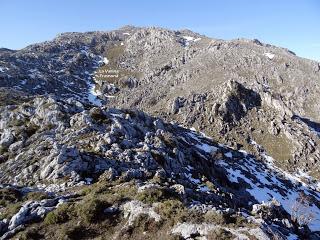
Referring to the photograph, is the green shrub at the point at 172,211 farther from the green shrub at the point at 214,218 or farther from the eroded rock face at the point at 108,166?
the green shrub at the point at 214,218

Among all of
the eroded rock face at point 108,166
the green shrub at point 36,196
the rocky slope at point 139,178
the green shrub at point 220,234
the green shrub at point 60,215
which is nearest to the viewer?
the green shrub at point 220,234

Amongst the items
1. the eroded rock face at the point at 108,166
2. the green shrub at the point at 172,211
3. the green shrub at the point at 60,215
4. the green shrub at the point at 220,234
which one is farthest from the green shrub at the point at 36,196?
the green shrub at the point at 220,234

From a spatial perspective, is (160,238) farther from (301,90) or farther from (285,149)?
(301,90)

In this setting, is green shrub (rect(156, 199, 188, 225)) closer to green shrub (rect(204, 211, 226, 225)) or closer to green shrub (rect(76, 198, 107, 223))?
green shrub (rect(204, 211, 226, 225))

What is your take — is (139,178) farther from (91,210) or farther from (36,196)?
(91,210)

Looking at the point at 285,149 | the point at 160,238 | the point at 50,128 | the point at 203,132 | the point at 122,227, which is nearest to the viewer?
the point at 160,238

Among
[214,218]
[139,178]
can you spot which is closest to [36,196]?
[139,178]

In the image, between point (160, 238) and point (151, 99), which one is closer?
point (160, 238)

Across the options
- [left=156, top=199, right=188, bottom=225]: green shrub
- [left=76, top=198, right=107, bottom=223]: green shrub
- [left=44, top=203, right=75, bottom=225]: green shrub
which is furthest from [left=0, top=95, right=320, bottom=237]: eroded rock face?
[left=44, top=203, right=75, bottom=225]: green shrub

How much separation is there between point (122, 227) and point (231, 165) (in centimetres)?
7660

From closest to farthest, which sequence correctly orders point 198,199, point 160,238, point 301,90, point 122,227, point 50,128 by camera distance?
point 160,238, point 122,227, point 198,199, point 50,128, point 301,90

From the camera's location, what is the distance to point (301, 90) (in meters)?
186

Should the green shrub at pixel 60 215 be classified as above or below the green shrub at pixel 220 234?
below

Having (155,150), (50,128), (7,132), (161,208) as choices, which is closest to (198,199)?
(161,208)
